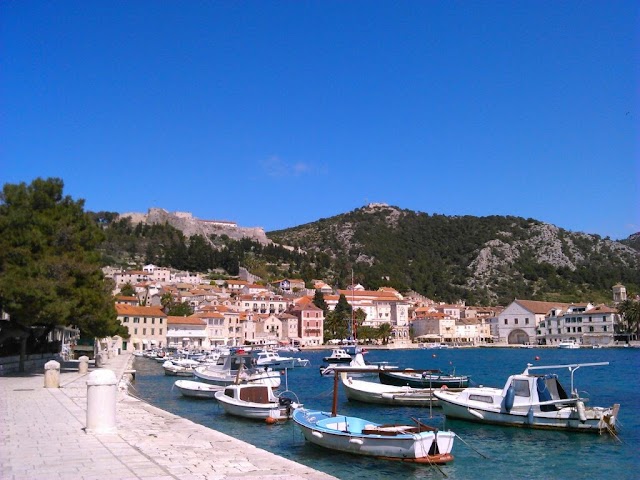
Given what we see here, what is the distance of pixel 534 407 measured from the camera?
21750 mm

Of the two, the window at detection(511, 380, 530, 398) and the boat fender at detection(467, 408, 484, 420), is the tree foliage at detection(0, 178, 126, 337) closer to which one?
the boat fender at detection(467, 408, 484, 420)

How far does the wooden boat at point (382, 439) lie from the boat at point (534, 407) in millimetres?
6788

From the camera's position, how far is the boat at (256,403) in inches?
916

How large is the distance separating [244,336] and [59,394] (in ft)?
301

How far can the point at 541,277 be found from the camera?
174 meters

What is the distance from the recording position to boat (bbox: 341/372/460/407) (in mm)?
28644

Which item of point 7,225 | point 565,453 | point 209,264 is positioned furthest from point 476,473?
point 209,264

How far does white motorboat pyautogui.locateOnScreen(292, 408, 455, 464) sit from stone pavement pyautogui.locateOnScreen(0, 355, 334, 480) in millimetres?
3816

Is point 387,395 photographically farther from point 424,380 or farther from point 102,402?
point 102,402

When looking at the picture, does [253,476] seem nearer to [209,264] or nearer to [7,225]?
[7,225]

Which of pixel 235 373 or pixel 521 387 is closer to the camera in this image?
pixel 521 387

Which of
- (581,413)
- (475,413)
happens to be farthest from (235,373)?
(581,413)

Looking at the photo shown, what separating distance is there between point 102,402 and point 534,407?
15.5 metres

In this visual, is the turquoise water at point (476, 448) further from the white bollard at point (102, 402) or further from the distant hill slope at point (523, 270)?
the distant hill slope at point (523, 270)
